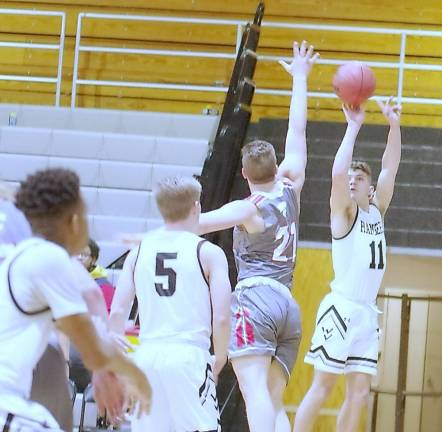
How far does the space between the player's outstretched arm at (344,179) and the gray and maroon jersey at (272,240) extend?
1.76 ft

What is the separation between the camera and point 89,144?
Result: 32.4 feet

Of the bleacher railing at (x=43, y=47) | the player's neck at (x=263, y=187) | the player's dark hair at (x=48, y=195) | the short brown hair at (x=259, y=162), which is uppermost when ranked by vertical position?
the bleacher railing at (x=43, y=47)

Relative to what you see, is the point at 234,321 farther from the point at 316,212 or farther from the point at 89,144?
the point at 89,144

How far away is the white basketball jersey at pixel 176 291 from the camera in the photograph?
14.5 ft

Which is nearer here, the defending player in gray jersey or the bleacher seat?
the defending player in gray jersey

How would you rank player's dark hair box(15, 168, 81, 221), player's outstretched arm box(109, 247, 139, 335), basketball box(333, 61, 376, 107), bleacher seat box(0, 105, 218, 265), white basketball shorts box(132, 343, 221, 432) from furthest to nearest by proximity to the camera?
1. bleacher seat box(0, 105, 218, 265)
2. basketball box(333, 61, 376, 107)
3. player's outstretched arm box(109, 247, 139, 335)
4. white basketball shorts box(132, 343, 221, 432)
5. player's dark hair box(15, 168, 81, 221)

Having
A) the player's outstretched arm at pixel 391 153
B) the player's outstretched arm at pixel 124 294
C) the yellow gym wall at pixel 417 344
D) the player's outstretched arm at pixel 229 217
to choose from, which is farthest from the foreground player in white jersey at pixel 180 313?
the yellow gym wall at pixel 417 344

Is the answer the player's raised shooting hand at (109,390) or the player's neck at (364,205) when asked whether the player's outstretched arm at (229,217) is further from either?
the player's raised shooting hand at (109,390)

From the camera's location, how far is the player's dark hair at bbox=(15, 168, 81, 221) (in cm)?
300

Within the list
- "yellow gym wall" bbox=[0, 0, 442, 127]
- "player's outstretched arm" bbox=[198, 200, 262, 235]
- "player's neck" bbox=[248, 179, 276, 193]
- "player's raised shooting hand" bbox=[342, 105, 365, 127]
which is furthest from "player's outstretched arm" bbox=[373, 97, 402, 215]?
"yellow gym wall" bbox=[0, 0, 442, 127]

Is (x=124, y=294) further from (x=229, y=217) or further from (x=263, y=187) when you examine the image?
(x=263, y=187)

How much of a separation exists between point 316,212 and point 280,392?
3380mm

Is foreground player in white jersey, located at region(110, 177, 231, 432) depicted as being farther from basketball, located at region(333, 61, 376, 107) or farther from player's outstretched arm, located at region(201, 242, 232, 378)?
basketball, located at region(333, 61, 376, 107)

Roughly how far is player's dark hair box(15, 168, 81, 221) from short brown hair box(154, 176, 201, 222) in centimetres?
139
